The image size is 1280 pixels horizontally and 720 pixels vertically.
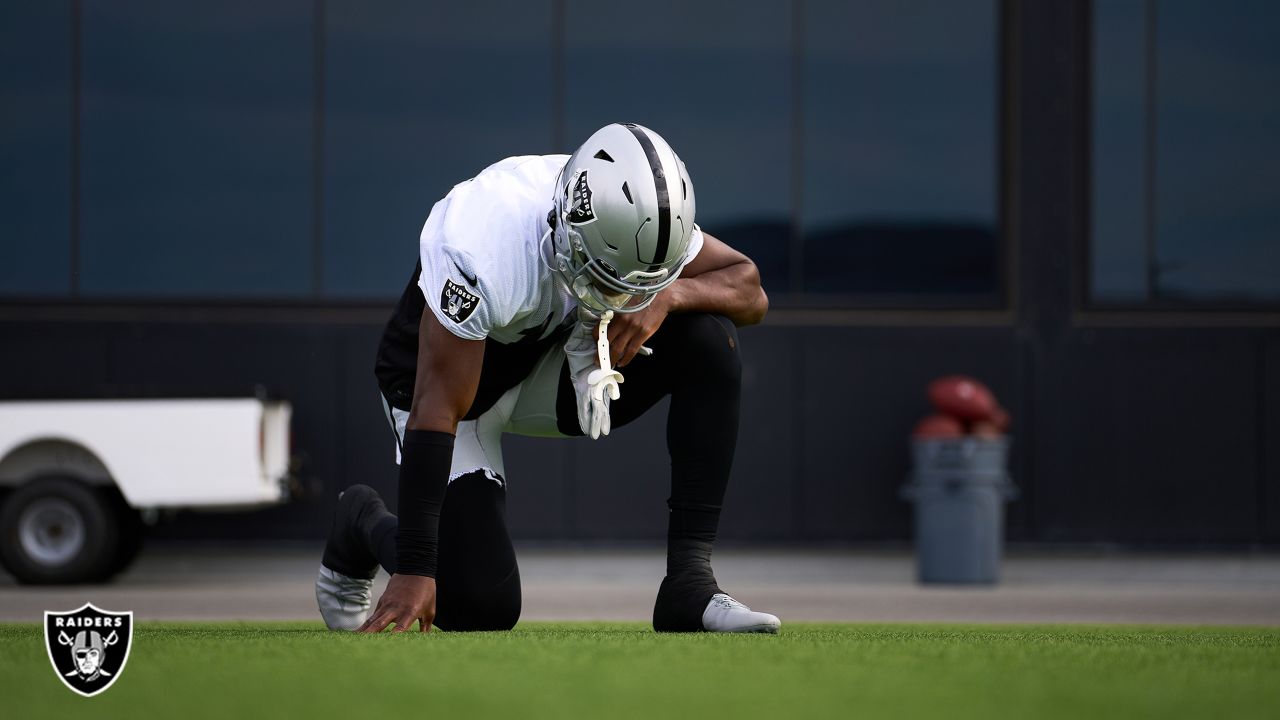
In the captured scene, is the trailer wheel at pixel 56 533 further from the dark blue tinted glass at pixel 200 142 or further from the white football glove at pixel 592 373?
the white football glove at pixel 592 373

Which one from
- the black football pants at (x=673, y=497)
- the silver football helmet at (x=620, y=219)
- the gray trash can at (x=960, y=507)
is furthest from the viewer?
the gray trash can at (x=960, y=507)

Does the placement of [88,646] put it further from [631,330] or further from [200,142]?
[200,142]

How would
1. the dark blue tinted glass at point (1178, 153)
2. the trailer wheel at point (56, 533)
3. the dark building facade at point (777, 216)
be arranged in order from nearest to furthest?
1. the trailer wheel at point (56, 533)
2. the dark building facade at point (777, 216)
3. the dark blue tinted glass at point (1178, 153)

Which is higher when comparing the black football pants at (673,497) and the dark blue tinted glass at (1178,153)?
the dark blue tinted glass at (1178,153)

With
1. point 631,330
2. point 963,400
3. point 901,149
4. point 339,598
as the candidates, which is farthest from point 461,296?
point 901,149

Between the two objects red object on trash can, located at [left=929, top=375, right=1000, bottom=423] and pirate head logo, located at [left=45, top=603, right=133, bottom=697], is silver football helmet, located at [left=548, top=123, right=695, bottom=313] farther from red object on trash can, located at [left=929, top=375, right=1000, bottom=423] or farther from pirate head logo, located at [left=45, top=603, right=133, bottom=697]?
red object on trash can, located at [left=929, top=375, right=1000, bottom=423]

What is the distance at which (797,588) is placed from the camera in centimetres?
1098

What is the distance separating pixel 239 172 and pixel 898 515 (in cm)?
524

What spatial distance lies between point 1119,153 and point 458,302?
8.46 m

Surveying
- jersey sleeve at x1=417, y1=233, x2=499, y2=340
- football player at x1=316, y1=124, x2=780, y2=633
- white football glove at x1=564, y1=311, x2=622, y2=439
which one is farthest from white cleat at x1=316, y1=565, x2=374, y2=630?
jersey sleeve at x1=417, y1=233, x2=499, y2=340

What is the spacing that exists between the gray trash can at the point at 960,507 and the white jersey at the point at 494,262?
20.4 ft

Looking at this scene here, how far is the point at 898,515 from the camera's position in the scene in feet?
38.7

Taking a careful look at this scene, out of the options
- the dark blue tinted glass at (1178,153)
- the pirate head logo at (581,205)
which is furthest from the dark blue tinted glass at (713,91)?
the pirate head logo at (581,205)

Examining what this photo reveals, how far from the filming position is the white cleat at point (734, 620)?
4.52m
